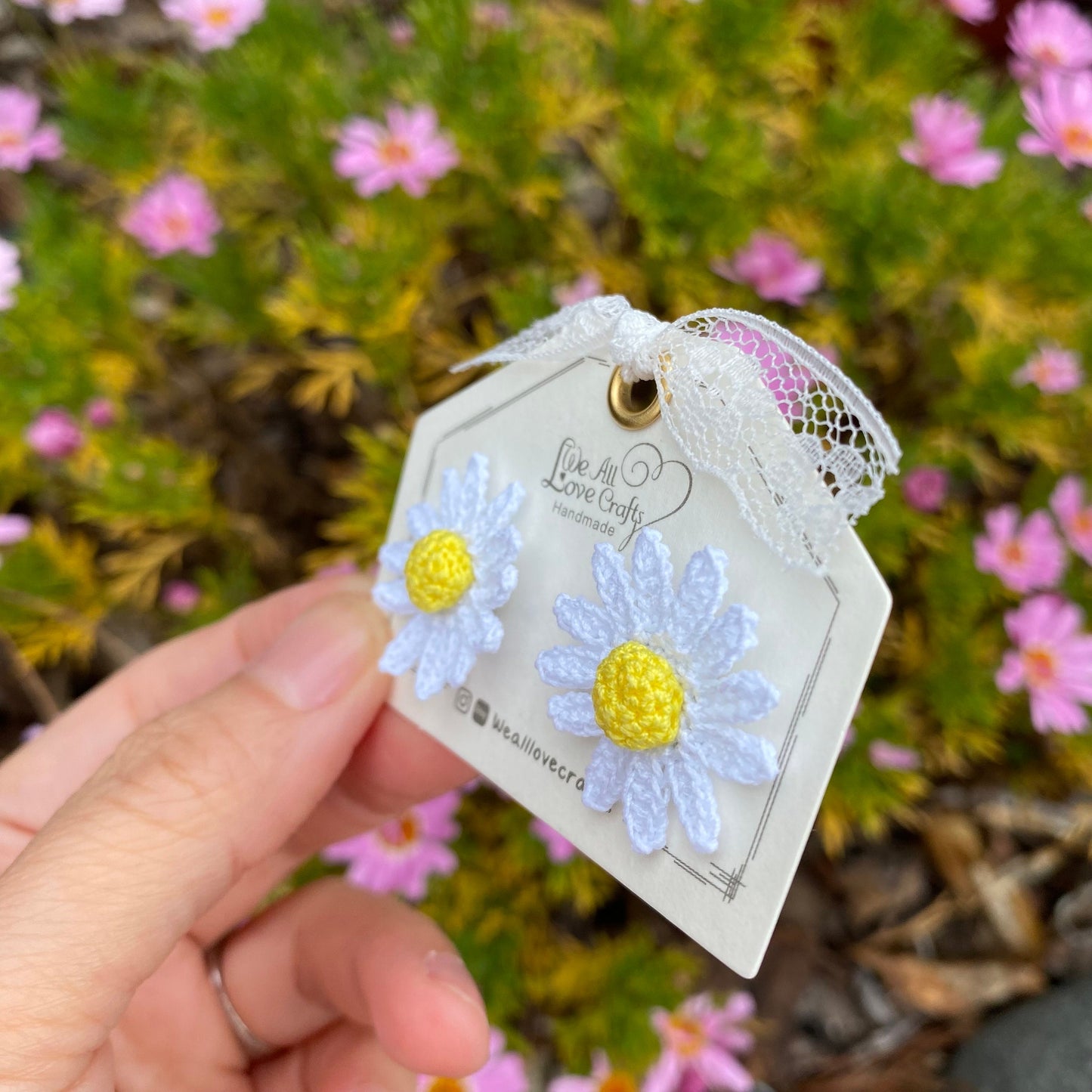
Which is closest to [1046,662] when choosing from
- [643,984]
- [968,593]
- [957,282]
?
[968,593]

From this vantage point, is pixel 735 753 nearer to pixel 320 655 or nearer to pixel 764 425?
pixel 764 425

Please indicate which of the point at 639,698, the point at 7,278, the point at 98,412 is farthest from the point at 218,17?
the point at 639,698

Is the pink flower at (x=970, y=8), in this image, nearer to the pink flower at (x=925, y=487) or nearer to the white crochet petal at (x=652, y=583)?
the pink flower at (x=925, y=487)

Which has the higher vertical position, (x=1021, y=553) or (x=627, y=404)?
(x=627, y=404)

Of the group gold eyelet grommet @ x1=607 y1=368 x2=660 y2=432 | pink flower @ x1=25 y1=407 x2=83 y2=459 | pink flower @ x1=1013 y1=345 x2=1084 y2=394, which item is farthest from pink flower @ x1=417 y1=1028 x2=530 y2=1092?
pink flower @ x1=1013 y1=345 x2=1084 y2=394

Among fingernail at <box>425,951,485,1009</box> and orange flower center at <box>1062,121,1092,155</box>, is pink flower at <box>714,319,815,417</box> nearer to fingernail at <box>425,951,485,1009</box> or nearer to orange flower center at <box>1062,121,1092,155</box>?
fingernail at <box>425,951,485,1009</box>

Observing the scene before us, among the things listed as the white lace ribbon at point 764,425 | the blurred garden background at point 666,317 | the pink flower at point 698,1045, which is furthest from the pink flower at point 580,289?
the pink flower at point 698,1045

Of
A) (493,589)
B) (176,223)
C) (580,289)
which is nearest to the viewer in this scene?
(493,589)
